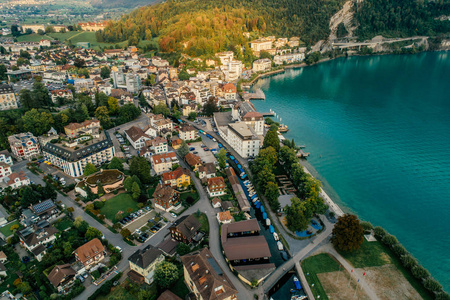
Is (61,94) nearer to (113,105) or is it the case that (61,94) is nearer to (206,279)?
(113,105)

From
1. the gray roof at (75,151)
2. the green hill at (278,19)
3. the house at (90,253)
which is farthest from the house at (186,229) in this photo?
the green hill at (278,19)

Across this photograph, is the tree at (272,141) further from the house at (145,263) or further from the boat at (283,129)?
the house at (145,263)

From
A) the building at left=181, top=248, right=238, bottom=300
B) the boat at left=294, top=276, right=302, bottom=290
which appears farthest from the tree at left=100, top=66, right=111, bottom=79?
the boat at left=294, top=276, right=302, bottom=290

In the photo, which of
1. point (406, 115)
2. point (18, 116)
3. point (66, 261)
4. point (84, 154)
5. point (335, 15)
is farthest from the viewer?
point (335, 15)

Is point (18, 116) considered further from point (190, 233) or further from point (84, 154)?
point (190, 233)

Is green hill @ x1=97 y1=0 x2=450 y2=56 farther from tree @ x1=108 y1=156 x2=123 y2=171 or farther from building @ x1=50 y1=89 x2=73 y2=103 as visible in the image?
tree @ x1=108 y1=156 x2=123 y2=171

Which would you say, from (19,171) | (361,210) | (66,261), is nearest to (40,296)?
(66,261)
